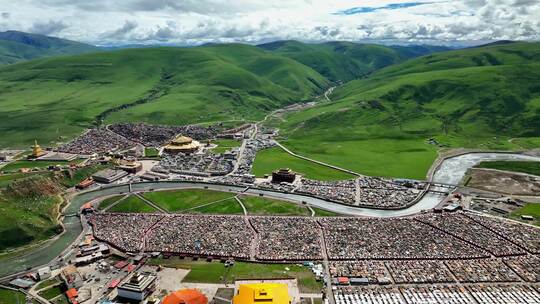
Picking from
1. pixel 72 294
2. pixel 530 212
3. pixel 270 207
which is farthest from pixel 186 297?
pixel 530 212

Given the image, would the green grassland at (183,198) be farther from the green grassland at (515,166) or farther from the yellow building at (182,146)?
the green grassland at (515,166)

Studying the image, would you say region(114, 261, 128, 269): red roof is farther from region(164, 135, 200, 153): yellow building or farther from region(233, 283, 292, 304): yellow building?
region(164, 135, 200, 153): yellow building

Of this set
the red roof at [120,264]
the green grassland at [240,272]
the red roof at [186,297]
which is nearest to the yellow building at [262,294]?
the red roof at [186,297]

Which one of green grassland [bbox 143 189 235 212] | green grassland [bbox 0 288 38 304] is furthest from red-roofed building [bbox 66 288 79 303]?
green grassland [bbox 143 189 235 212]

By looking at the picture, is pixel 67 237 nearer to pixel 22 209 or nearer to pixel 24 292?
pixel 22 209

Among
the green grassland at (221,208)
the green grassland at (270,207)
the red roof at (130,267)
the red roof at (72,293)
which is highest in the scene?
the green grassland at (270,207)

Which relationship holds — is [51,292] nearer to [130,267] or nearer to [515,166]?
[130,267]
